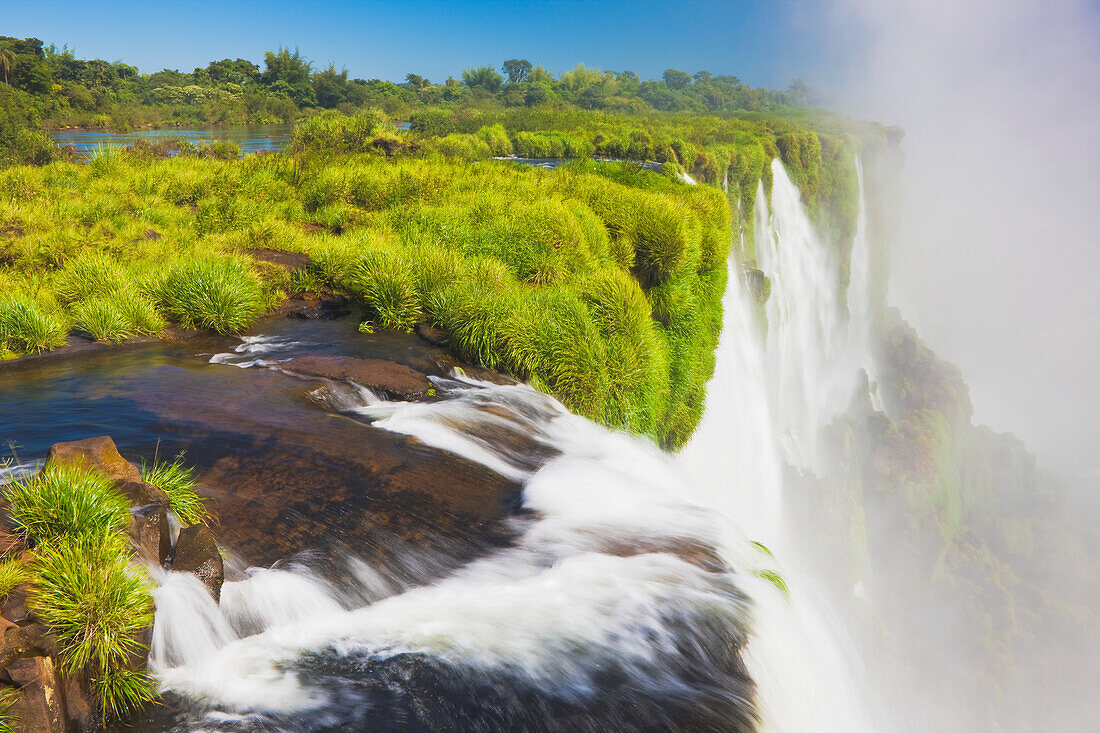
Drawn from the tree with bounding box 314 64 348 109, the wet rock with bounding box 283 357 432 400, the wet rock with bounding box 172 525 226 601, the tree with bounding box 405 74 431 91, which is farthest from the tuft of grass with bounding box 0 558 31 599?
the tree with bounding box 405 74 431 91

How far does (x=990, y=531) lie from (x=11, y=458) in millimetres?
56562

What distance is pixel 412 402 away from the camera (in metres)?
7.90

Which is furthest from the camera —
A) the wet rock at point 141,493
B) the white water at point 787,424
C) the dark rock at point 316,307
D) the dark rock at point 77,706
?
the dark rock at point 316,307

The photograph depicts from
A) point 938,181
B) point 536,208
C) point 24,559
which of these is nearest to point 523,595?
point 24,559

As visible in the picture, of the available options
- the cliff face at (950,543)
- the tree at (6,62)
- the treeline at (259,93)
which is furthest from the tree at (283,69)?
the cliff face at (950,543)

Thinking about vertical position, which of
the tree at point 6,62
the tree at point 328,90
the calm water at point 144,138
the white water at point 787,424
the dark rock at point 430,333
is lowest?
the white water at point 787,424

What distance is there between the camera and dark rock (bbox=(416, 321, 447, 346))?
9844mm

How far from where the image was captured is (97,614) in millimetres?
3404

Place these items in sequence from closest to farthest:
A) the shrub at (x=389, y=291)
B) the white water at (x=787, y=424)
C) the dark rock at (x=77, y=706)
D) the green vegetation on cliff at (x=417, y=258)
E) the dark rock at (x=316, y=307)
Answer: the dark rock at (x=77, y=706) → the white water at (x=787, y=424) → the green vegetation on cliff at (x=417, y=258) → the shrub at (x=389, y=291) → the dark rock at (x=316, y=307)

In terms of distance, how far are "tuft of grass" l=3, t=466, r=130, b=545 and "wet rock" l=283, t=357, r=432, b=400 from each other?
4107 mm

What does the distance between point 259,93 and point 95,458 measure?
91902mm

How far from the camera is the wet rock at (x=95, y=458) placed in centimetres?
448

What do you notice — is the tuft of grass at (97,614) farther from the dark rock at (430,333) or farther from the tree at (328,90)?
the tree at (328,90)

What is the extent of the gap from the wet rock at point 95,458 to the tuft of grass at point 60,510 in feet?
1.31
